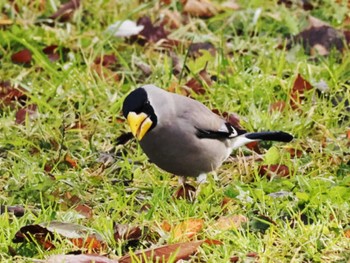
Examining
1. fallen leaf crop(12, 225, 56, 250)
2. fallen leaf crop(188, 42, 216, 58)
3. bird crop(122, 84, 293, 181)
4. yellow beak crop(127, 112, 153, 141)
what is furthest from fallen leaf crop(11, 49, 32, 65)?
fallen leaf crop(12, 225, 56, 250)

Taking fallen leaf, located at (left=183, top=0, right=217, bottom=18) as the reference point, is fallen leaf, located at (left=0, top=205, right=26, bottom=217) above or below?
above

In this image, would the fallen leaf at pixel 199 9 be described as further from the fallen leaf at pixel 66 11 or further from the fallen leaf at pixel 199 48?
the fallen leaf at pixel 66 11

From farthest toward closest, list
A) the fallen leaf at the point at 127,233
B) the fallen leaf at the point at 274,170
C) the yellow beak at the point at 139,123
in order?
the fallen leaf at the point at 274,170, the yellow beak at the point at 139,123, the fallen leaf at the point at 127,233

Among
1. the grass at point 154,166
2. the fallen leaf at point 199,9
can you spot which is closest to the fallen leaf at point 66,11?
the grass at point 154,166

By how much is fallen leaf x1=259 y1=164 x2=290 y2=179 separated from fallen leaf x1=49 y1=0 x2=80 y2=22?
2.79m

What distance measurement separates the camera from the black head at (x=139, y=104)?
541cm

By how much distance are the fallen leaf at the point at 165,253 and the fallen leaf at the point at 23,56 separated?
10.1 feet

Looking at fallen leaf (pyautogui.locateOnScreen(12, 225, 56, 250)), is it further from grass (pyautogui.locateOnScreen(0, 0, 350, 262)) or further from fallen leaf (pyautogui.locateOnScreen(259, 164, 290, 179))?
fallen leaf (pyautogui.locateOnScreen(259, 164, 290, 179))

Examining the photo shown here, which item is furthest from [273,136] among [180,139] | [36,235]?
[36,235]

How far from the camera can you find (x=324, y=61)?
729cm

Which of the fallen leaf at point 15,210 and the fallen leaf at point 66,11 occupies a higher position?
the fallen leaf at point 15,210

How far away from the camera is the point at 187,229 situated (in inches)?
192

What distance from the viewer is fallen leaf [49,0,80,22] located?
808 cm

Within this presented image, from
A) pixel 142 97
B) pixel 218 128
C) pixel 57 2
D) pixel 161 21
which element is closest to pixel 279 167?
pixel 218 128
